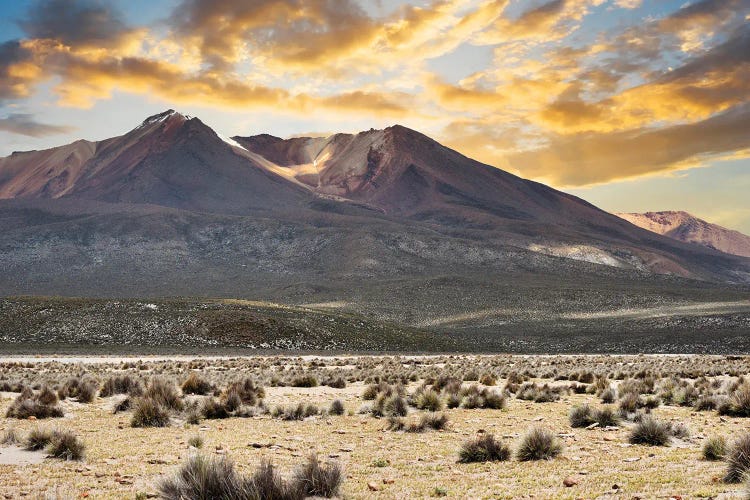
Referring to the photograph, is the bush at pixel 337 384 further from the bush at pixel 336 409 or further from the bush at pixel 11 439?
the bush at pixel 11 439

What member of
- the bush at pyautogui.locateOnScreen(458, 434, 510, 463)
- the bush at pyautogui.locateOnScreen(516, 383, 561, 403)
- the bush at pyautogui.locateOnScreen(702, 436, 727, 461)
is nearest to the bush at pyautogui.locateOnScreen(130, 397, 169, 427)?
the bush at pyautogui.locateOnScreen(458, 434, 510, 463)

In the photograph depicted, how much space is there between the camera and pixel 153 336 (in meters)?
65.3

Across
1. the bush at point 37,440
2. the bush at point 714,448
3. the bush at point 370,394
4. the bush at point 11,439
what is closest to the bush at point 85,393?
the bush at point 11,439

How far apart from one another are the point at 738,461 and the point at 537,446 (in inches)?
142

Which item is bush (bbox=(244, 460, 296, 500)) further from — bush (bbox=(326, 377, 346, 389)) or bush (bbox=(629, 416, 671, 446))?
bush (bbox=(326, 377, 346, 389))

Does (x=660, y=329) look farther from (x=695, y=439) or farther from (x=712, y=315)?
(x=695, y=439)

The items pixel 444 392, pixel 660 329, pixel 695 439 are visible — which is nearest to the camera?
pixel 695 439

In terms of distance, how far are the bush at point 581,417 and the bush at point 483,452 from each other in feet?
15.6

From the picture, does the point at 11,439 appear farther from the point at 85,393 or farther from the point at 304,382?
the point at 304,382

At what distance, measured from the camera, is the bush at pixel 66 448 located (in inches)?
512

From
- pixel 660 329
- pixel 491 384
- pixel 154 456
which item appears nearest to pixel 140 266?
pixel 660 329

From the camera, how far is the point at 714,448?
12461 millimetres

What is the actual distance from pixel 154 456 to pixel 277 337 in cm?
5301

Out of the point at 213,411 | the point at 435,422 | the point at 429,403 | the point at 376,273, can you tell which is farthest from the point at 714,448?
the point at 376,273
